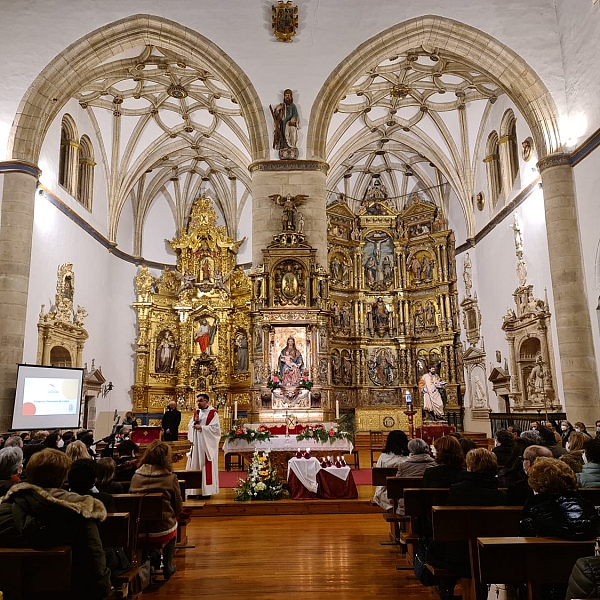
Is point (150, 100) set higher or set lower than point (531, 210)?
higher

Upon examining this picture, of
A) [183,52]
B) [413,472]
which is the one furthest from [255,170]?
[413,472]

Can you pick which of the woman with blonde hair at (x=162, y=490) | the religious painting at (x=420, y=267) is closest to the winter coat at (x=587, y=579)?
the woman with blonde hair at (x=162, y=490)

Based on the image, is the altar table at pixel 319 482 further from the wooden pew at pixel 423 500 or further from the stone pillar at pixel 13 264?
the stone pillar at pixel 13 264

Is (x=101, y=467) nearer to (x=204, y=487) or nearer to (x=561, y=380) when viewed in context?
(x=204, y=487)

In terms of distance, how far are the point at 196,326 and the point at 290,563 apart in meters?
17.6

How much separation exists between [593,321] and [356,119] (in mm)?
10994

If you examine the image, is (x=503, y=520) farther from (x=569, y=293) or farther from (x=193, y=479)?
(x=569, y=293)

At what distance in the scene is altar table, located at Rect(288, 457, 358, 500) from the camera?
9305 millimetres

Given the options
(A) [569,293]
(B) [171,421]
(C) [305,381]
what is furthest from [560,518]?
(A) [569,293]

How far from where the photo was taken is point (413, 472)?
612cm

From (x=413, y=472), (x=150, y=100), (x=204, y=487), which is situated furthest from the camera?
(x=150, y=100)

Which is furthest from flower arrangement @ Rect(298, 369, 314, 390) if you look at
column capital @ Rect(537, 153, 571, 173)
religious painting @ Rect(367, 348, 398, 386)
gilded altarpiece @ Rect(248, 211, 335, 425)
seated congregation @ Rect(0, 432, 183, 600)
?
religious painting @ Rect(367, 348, 398, 386)

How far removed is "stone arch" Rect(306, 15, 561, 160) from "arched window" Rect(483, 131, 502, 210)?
3924 mm

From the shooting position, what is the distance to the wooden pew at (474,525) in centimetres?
380
